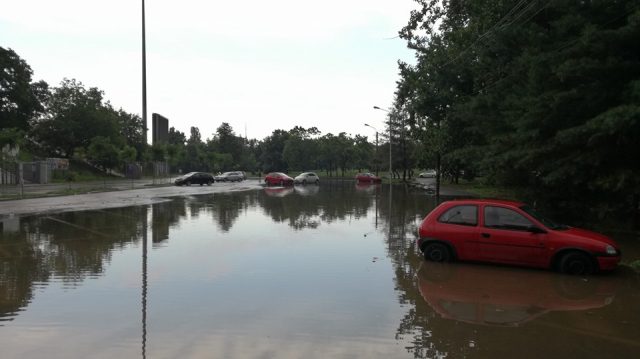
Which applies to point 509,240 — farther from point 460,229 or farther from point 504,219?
point 460,229

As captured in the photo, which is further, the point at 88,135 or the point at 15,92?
the point at 88,135

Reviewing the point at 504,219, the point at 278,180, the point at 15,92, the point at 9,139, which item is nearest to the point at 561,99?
the point at 504,219

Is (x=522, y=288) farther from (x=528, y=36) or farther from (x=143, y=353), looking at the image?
(x=528, y=36)

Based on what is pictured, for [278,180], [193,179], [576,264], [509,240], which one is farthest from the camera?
[278,180]

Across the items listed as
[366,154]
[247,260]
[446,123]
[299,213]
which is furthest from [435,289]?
[366,154]

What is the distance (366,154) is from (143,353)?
99.5 m

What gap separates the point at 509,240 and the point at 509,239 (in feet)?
0.06

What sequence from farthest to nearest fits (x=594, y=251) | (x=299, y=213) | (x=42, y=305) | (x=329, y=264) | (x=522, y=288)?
1. (x=299, y=213)
2. (x=329, y=264)
3. (x=594, y=251)
4. (x=522, y=288)
5. (x=42, y=305)

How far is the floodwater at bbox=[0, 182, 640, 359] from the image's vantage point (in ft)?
18.7

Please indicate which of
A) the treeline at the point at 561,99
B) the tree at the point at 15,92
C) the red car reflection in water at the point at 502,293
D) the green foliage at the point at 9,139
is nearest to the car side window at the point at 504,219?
the red car reflection in water at the point at 502,293

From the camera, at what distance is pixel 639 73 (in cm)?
1205

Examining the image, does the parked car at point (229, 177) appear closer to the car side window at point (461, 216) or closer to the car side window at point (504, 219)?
the car side window at point (461, 216)

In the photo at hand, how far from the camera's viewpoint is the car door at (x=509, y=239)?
31.8 ft

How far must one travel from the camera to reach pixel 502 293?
8109mm
